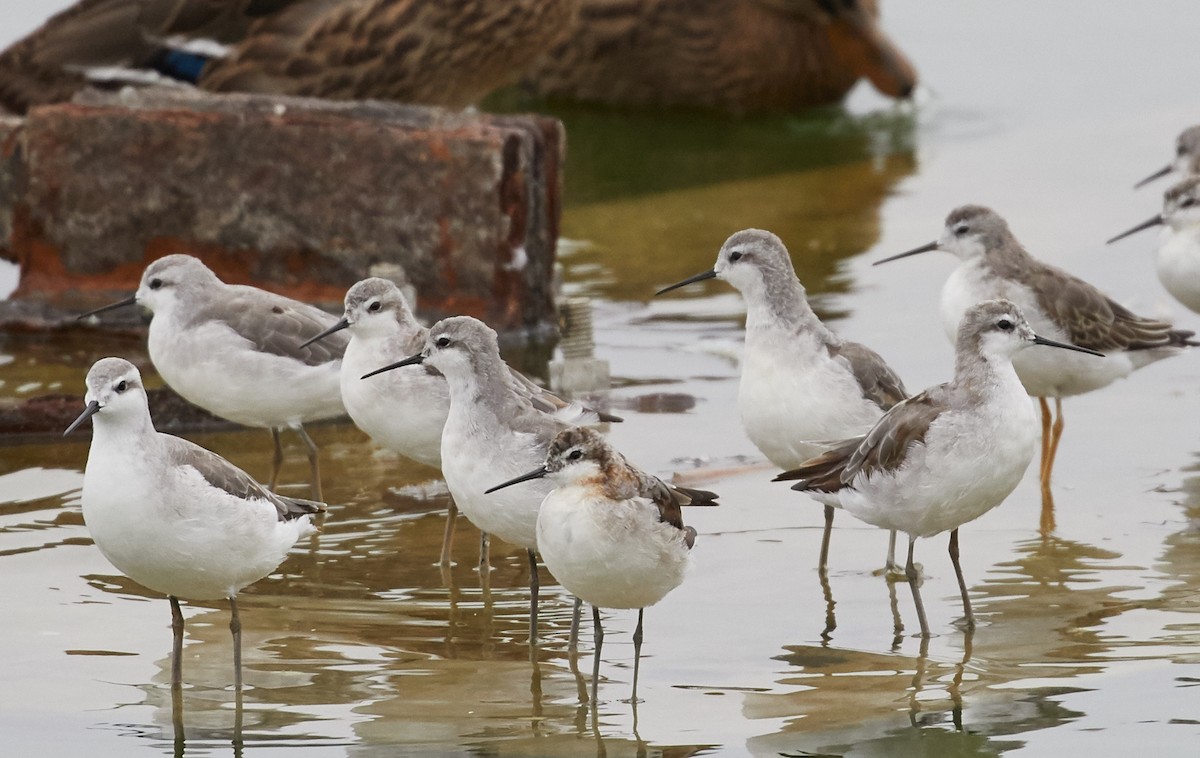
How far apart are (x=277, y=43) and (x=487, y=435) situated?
627cm

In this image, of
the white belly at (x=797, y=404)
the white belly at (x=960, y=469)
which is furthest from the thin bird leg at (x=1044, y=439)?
the white belly at (x=960, y=469)

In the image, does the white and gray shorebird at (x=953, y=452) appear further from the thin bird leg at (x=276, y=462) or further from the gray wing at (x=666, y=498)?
the thin bird leg at (x=276, y=462)

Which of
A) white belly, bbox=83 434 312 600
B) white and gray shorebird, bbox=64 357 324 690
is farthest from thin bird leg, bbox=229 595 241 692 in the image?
white belly, bbox=83 434 312 600

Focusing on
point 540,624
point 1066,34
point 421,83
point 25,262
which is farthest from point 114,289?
point 1066,34

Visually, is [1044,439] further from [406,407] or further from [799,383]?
[406,407]

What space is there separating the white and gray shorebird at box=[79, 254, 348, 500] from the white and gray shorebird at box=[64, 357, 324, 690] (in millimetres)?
2170

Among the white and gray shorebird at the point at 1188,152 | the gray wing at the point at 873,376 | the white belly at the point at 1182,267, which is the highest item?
the white and gray shorebird at the point at 1188,152

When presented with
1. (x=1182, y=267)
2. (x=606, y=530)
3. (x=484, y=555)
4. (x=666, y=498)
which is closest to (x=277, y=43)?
(x=484, y=555)

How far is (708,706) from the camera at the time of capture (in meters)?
6.77

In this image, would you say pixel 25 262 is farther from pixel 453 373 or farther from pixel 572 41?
pixel 572 41

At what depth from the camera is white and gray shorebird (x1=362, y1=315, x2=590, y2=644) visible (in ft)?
24.6

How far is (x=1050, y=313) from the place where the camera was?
9727 millimetres

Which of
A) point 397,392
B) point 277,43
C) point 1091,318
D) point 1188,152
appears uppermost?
point 277,43

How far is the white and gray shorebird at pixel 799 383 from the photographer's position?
8.47 m
